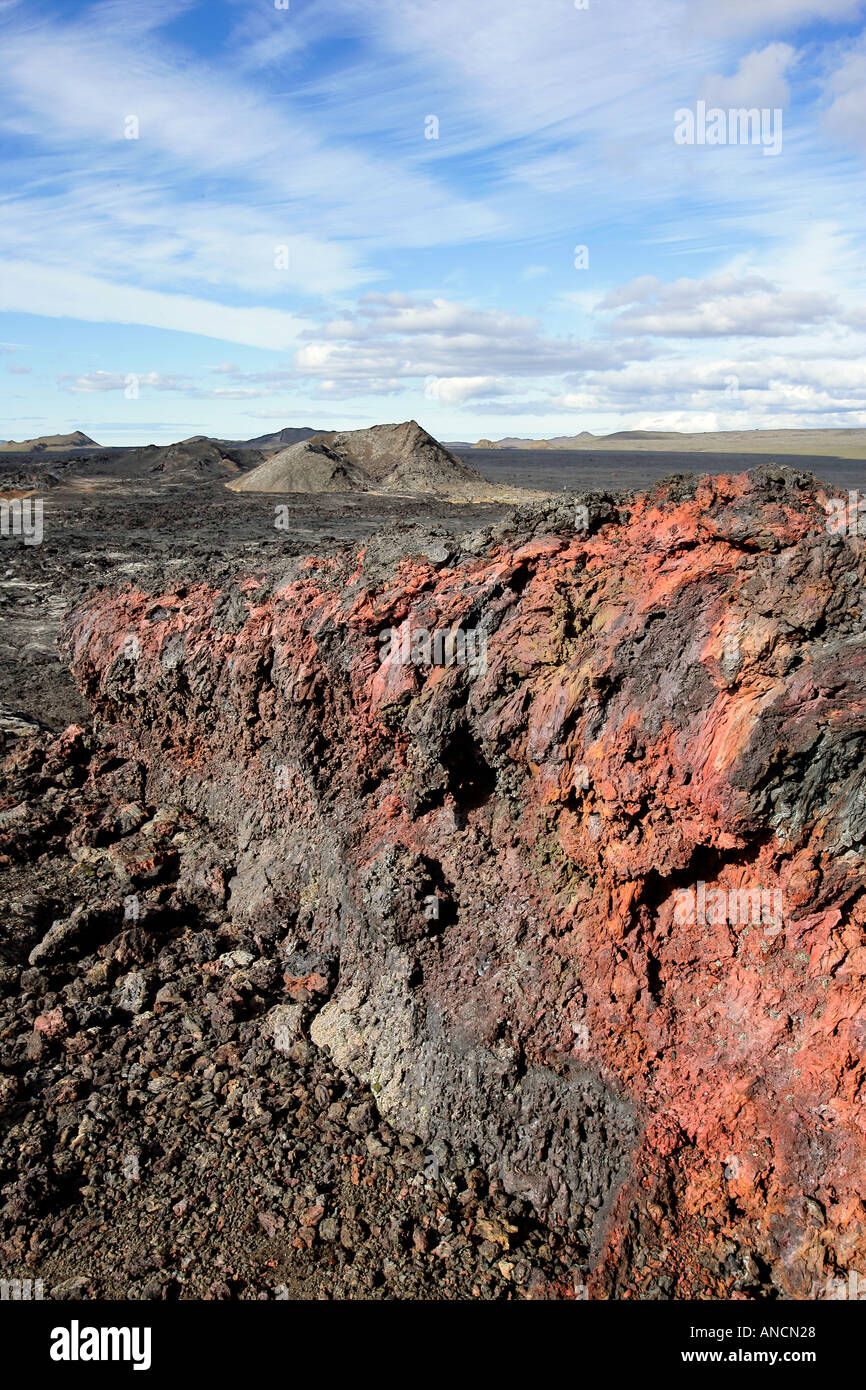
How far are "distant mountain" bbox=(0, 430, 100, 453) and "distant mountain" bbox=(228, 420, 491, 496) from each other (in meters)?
67.7

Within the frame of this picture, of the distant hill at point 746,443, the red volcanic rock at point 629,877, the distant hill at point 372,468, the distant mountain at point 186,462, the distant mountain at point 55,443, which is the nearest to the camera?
the red volcanic rock at point 629,877

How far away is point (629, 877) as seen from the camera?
4.60m

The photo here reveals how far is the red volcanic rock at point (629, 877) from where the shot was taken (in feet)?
13.2

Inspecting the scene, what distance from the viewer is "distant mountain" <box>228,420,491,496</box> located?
42.2 meters

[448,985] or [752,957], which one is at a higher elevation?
[752,957]

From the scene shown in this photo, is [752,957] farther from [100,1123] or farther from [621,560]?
[100,1123]

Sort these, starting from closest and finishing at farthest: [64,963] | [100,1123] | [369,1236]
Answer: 1. [369,1236]
2. [100,1123]
3. [64,963]

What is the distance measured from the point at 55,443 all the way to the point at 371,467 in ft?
266

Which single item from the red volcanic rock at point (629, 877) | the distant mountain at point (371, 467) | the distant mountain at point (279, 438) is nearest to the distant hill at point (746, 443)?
Answer: the distant mountain at point (279, 438)

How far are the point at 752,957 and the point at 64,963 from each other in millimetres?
4700

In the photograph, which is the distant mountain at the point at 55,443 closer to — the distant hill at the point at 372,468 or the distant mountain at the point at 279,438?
the distant mountain at the point at 279,438

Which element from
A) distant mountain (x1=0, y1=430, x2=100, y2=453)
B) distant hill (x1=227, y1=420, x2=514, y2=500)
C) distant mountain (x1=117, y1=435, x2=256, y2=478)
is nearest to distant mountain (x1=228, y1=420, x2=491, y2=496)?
distant hill (x1=227, y1=420, x2=514, y2=500)
